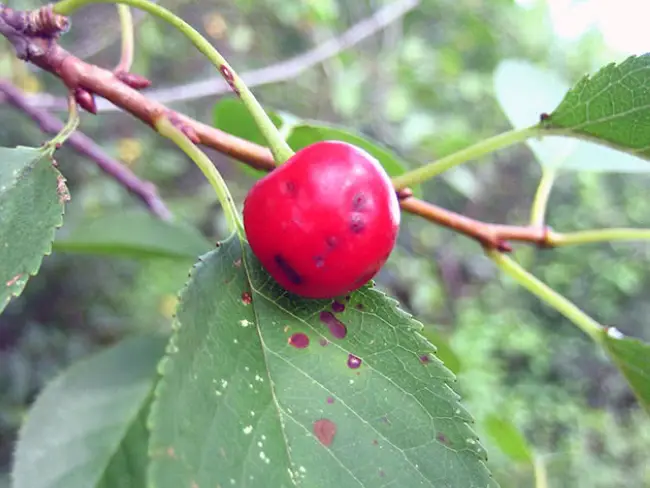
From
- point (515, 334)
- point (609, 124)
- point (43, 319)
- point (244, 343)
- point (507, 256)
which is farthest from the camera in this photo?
point (515, 334)

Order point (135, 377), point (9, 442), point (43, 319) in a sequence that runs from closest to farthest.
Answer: point (135, 377), point (9, 442), point (43, 319)

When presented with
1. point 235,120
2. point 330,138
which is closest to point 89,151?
point 235,120

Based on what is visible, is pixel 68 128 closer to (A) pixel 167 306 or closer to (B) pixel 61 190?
(B) pixel 61 190

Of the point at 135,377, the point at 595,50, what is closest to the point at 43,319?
the point at 135,377

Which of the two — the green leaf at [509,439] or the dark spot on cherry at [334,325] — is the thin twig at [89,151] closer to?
the dark spot on cherry at [334,325]

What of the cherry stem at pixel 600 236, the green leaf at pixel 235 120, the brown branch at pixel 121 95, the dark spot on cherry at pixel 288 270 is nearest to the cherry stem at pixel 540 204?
the cherry stem at pixel 600 236

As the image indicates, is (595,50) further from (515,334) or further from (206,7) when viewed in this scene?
(206,7)

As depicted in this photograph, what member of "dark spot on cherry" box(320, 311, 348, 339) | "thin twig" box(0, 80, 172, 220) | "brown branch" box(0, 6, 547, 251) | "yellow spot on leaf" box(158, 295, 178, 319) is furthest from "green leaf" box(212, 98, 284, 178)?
"yellow spot on leaf" box(158, 295, 178, 319)
